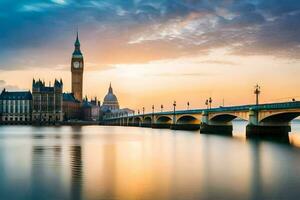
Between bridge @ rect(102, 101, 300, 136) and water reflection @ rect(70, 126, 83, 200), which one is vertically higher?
bridge @ rect(102, 101, 300, 136)

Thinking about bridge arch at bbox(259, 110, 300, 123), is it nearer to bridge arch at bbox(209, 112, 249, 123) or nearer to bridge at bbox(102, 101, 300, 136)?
bridge at bbox(102, 101, 300, 136)

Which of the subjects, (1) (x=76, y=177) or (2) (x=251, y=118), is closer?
(1) (x=76, y=177)

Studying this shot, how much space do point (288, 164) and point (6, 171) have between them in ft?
78.8

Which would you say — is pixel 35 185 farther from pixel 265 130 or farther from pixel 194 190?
pixel 265 130

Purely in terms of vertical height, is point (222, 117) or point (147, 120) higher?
point (222, 117)

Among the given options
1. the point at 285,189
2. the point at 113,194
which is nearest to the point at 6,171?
the point at 113,194

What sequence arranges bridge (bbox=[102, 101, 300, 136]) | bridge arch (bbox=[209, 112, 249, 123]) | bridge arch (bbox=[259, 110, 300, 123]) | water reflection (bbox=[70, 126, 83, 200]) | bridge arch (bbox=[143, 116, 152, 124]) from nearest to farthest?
water reflection (bbox=[70, 126, 83, 200]) → bridge (bbox=[102, 101, 300, 136]) → bridge arch (bbox=[259, 110, 300, 123]) → bridge arch (bbox=[209, 112, 249, 123]) → bridge arch (bbox=[143, 116, 152, 124])

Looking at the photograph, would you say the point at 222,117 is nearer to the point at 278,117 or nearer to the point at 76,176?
the point at 278,117

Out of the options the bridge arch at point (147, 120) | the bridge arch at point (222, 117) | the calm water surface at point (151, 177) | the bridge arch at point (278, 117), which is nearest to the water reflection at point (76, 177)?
the calm water surface at point (151, 177)

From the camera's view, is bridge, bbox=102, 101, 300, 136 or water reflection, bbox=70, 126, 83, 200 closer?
water reflection, bbox=70, 126, 83, 200

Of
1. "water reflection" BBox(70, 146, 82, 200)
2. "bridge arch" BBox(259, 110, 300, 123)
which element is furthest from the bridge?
"water reflection" BBox(70, 146, 82, 200)

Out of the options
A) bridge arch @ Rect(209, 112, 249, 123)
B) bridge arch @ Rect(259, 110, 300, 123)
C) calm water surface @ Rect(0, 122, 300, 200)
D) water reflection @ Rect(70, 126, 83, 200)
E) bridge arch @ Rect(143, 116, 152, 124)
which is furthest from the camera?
bridge arch @ Rect(143, 116, 152, 124)

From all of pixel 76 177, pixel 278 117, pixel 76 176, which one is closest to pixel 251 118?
pixel 278 117

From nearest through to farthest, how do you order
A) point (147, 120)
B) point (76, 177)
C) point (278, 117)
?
point (76, 177), point (278, 117), point (147, 120)
